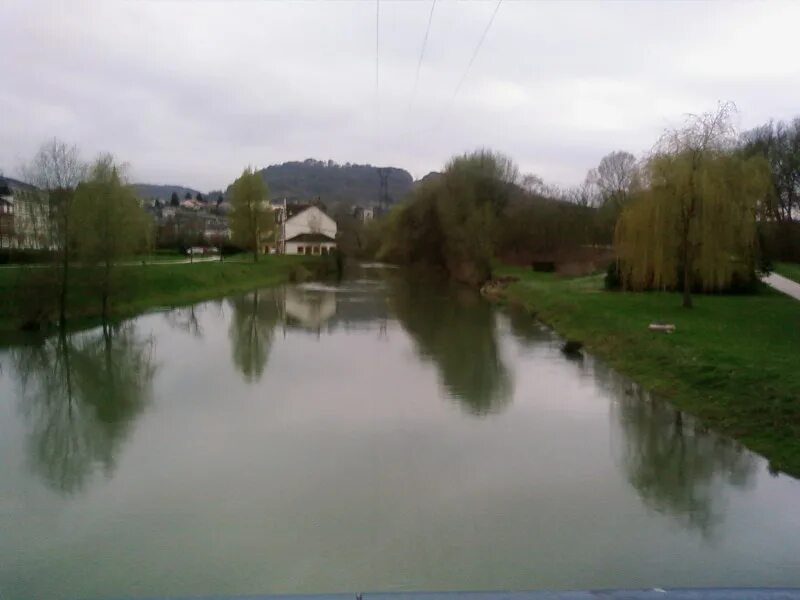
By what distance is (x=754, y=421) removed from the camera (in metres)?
10.3

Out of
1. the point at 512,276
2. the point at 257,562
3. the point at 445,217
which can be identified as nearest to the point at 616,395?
the point at 257,562

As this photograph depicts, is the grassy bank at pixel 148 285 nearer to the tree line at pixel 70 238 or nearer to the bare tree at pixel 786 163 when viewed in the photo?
the tree line at pixel 70 238

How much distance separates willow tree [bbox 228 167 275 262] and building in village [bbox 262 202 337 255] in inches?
882

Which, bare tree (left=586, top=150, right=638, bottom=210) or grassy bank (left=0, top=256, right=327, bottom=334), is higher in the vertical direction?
bare tree (left=586, top=150, right=638, bottom=210)

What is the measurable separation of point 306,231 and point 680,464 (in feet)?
244

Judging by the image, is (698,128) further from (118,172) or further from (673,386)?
(118,172)

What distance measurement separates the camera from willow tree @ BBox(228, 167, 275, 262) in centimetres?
5256

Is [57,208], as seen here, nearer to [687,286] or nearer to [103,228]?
[103,228]

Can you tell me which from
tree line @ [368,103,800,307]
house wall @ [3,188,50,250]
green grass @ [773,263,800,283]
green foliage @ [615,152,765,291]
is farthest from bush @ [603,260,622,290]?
house wall @ [3,188,50,250]

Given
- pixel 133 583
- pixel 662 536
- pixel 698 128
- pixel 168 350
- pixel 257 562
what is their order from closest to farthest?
pixel 133 583 < pixel 257 562 < pixel 662 536 < pixel 168 350 < pixel 698 128

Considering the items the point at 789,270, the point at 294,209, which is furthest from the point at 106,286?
the point at 294,209

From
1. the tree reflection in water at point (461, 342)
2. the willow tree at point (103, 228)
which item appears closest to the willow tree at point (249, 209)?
the tree reflection in water at point (461, 342)

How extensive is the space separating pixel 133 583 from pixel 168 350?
546 inches

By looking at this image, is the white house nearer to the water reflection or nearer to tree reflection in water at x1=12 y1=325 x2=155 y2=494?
the water reflection
